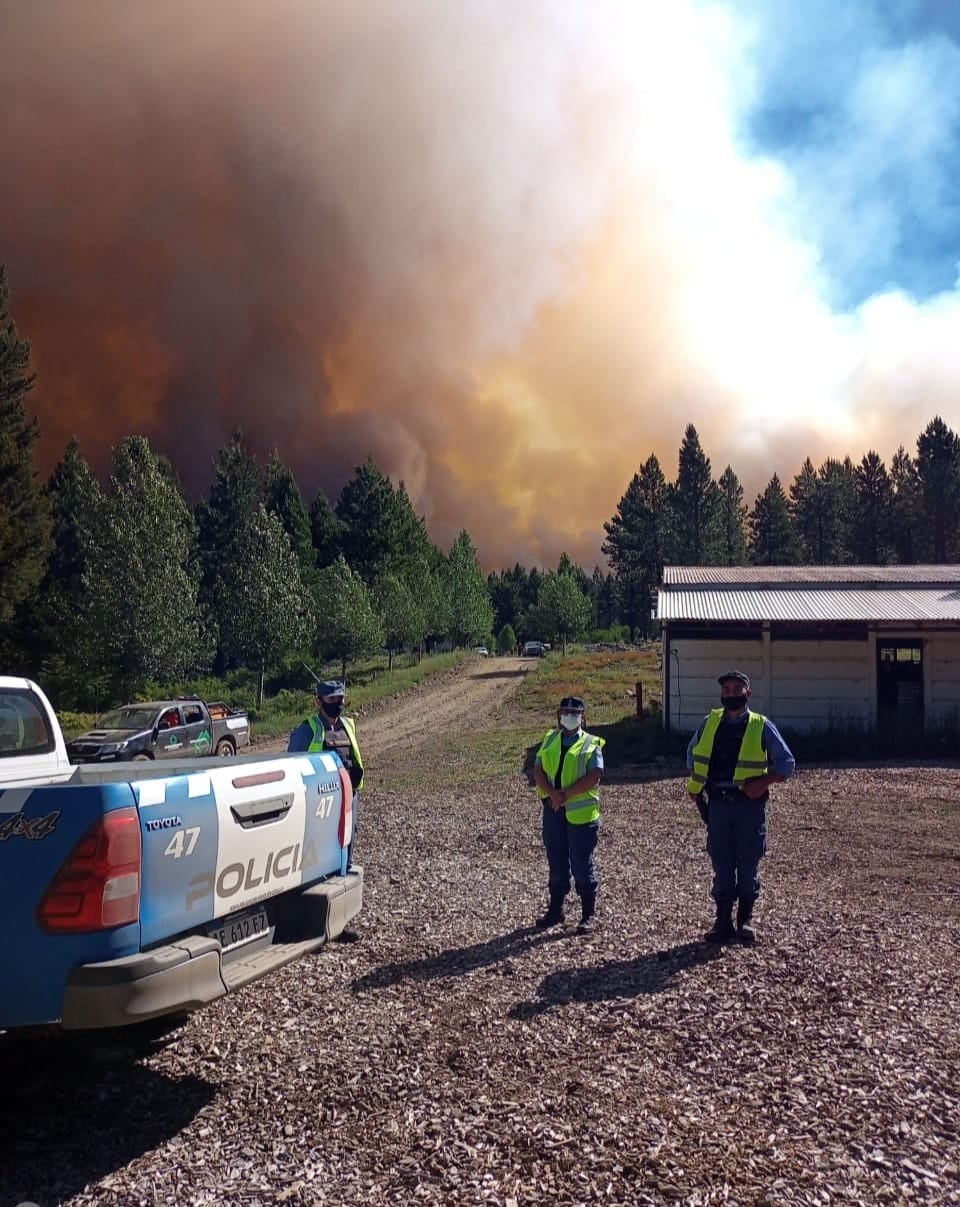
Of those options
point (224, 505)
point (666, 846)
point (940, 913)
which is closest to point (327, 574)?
point (224, 505)

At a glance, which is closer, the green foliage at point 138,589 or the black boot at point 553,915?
the black boot at point 553,915

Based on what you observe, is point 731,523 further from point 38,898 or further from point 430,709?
point 38,898

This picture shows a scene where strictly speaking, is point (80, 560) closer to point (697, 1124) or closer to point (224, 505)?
point (224, 505)

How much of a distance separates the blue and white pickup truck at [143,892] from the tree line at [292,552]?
2389 cm

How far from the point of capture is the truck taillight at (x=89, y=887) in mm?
3352

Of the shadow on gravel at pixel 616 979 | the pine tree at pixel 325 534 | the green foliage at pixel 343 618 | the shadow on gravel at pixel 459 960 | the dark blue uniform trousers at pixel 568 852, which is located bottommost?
the shadow on gravel at pixel 459 960

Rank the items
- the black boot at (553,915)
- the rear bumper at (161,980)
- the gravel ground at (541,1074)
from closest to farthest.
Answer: the rear bumper at (161,980) → the gravel ground at (541,1074) → the black boot at (553,915)

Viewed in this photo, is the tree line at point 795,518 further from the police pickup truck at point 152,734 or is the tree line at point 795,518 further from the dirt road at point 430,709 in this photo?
the police pickup truck at point 152,734

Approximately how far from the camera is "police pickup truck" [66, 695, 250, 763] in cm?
1659

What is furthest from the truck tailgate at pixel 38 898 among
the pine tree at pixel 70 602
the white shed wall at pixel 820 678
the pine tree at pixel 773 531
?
the pine tree at pixel 773 531

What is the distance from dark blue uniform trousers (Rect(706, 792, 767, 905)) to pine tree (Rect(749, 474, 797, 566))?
7886 centimetres

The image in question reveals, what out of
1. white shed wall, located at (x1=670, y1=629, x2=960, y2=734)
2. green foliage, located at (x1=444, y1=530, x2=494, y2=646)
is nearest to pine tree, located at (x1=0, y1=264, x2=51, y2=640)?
Result: white shed wall, located at (x1=670, y1=629, x2=960, y2=734)

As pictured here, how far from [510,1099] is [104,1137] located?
1.81m

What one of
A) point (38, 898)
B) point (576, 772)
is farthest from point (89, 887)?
point (576, 772)
